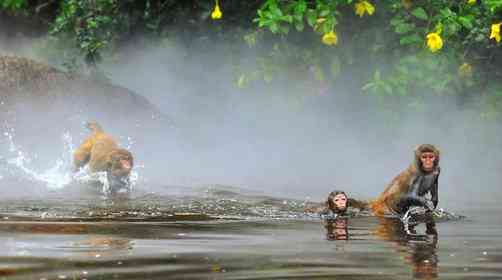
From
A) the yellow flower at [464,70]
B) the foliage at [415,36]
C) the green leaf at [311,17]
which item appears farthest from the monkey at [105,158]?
the yellow flower at [464,70]

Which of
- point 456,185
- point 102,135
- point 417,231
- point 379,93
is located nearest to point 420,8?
point 379,93

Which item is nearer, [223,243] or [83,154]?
[223,243]

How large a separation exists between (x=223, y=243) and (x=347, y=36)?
33.4 ft

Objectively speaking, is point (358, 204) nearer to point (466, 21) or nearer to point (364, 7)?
point (364, 7)

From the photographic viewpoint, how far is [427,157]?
13391mm

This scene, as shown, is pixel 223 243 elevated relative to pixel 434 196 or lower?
lower

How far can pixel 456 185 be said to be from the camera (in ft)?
57.3

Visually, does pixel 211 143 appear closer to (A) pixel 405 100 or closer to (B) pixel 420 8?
(A) pixel 405 100

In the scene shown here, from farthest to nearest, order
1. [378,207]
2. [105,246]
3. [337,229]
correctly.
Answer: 1. [378,207]
2. [337,229]
3. [105,246]

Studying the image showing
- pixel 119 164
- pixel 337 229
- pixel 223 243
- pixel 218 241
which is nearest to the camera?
pixel 223 243

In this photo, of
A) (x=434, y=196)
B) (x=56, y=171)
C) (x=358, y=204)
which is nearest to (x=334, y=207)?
(x=358, y=204)

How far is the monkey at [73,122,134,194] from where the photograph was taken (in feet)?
52.3

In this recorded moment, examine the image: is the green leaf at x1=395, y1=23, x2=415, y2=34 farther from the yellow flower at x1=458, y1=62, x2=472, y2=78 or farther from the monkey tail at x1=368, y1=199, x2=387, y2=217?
the monkey tail at x1=368, y1=199, x2=387, y2=217

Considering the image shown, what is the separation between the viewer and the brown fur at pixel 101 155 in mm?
16031
